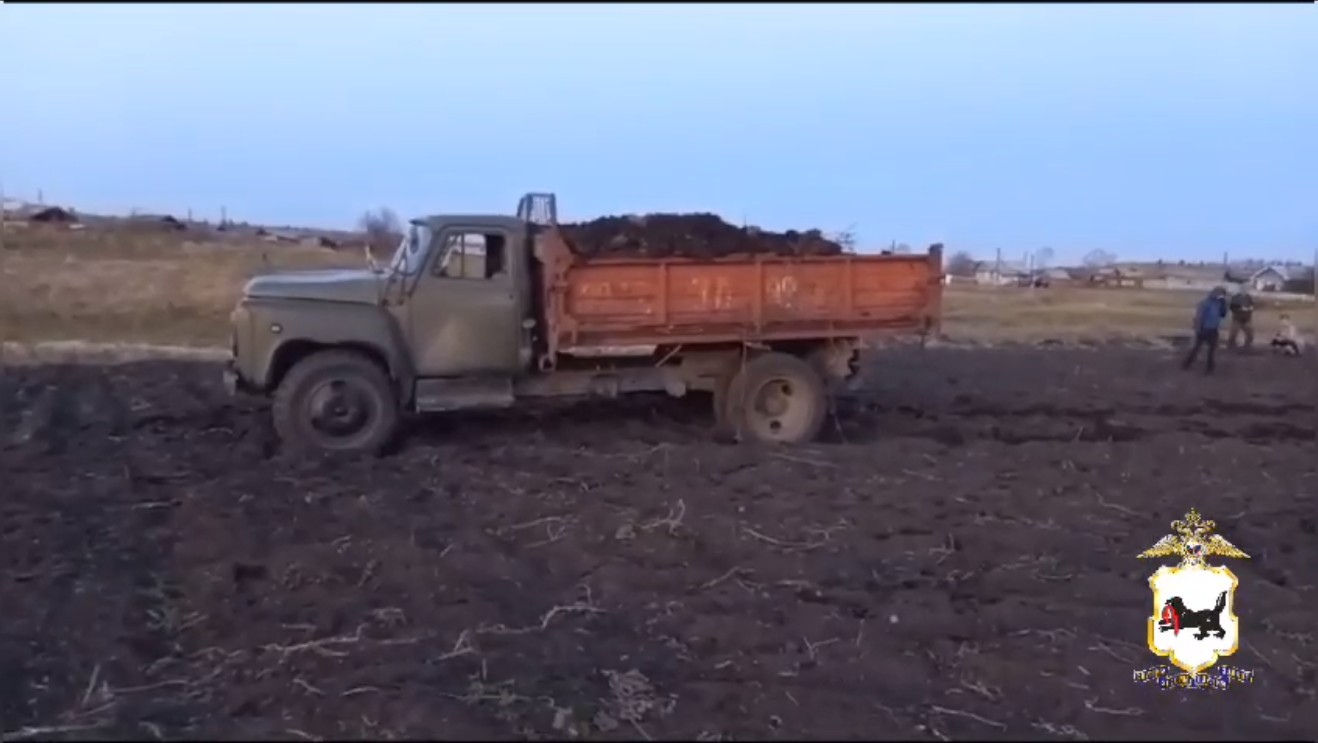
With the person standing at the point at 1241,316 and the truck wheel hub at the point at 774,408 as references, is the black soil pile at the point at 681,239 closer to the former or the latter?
the truck wheel hub at the point at 774,408

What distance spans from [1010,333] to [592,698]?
65.6ft

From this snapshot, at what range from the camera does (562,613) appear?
20.3 ft

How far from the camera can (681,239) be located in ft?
35.0

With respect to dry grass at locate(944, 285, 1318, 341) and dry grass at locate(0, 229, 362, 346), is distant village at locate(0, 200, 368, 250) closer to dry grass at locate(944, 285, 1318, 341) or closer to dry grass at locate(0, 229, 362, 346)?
dry grass at locate(0, 229, 362, 346)

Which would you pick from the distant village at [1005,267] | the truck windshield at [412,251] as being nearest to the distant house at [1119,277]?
the distant village at [1005,267]

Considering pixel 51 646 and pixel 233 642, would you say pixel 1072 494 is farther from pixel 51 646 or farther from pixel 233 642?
pixel 51 646

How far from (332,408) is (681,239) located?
3042mm

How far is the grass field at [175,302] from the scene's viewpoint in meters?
20.7

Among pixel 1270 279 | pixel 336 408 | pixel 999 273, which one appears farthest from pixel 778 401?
pixel 999 273

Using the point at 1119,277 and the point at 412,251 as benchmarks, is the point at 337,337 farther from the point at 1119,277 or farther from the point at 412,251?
the point at 1119,277

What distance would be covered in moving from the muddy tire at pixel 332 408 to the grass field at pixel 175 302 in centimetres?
1019

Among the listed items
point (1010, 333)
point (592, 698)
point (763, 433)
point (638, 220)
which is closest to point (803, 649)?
point (592, 698)

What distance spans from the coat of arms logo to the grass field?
15.9 metres

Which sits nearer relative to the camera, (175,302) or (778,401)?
(778,401)
